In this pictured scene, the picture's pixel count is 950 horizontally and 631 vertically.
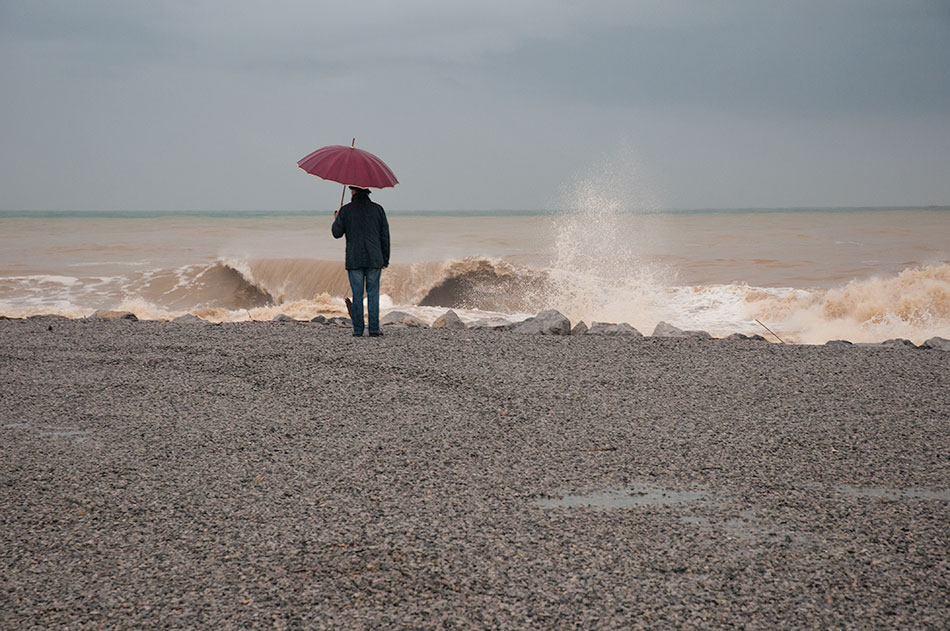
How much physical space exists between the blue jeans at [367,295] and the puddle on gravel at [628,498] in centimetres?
432

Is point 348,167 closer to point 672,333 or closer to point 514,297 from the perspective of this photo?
point 672,333

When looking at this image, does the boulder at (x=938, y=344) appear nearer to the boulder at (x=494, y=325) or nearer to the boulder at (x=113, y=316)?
the boulder at (x=494, y=325)

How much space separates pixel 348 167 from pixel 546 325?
265cm

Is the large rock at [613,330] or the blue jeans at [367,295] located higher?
the blue jeans at [367,295]

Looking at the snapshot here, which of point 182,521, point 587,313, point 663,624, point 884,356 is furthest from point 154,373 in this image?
point 587,313

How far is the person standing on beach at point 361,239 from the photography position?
24.8 feet

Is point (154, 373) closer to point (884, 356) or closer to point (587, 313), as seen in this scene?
point (884, 356)

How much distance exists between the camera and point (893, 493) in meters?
3.74

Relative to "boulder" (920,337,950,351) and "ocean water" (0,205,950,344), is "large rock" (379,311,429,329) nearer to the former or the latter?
"ocean water" (0,205,950,344)

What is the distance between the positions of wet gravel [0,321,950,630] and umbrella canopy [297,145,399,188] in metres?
1.75

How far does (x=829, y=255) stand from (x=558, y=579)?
2475 centimetres

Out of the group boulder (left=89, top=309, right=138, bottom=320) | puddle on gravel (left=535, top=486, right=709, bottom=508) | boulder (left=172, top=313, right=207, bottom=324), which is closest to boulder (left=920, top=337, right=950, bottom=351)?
puddle on gravel (left=535, top=486, right=709, bottom=508)

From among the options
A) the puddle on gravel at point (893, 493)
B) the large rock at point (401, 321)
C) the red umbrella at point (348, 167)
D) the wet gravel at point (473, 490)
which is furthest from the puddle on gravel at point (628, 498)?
the large rock at point (401, 321)

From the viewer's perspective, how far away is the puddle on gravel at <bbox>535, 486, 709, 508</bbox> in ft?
11.5
